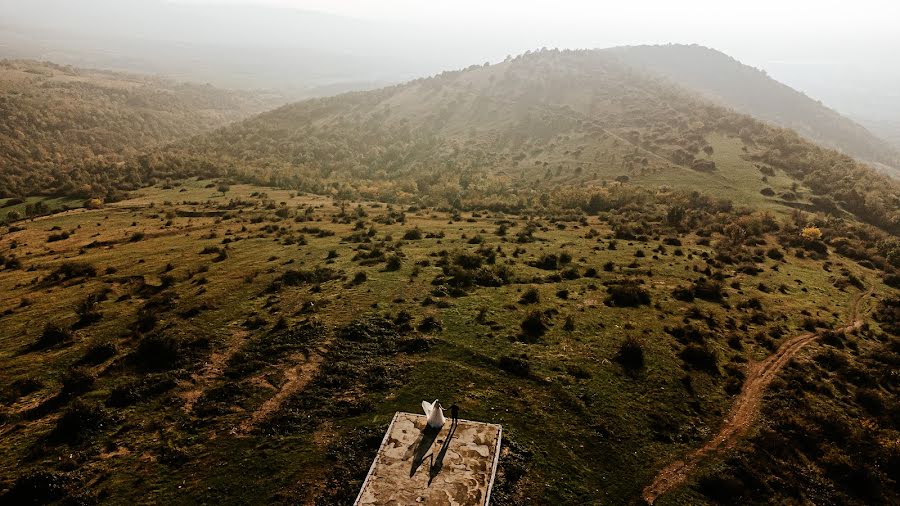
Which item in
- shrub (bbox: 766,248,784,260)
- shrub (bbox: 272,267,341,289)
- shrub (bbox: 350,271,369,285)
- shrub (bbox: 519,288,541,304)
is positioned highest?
shrub (bbox: 766,248,784,260)

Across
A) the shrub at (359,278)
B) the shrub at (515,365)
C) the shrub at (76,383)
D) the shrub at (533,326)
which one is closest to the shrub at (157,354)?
the shrub at (76,383)

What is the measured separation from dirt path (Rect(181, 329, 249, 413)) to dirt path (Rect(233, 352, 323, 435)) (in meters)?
4.62

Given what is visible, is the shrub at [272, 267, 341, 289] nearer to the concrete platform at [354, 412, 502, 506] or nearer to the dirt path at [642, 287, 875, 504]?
the concrete platform at [354, 412, 502, 506]

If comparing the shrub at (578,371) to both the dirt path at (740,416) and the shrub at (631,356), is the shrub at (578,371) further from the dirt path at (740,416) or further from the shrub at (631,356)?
the dirt path at (740,416)

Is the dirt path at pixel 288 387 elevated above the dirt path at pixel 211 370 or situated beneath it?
elevated above

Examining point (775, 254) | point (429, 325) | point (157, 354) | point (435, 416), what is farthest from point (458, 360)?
point (775, 254)

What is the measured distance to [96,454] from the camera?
86.8 ft

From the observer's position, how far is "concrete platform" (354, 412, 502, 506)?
23.4 meters

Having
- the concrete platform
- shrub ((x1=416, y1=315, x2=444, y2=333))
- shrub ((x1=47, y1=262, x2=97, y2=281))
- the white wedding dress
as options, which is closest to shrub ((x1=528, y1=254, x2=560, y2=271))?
shrub ((x1=416, y1=315, x2=444, y2=333))

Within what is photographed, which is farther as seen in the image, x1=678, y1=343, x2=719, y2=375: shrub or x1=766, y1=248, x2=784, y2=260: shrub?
x1=766, y1=248, x2=784, y2=260: shrub

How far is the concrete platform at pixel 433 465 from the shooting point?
76.6 feet

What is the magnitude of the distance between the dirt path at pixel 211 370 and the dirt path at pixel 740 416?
30.2 m

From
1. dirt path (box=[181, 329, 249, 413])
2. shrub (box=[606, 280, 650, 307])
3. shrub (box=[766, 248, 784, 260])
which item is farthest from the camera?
shrub (box=[766, 248, 784, 260])

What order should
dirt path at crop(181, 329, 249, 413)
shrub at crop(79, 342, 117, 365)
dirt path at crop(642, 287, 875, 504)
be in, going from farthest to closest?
shrub at crop(79, 342, 117, 365) → dirt path at crop(181, 329, 249, 413) → dirt path at crop(642, 287, 875, 504)
